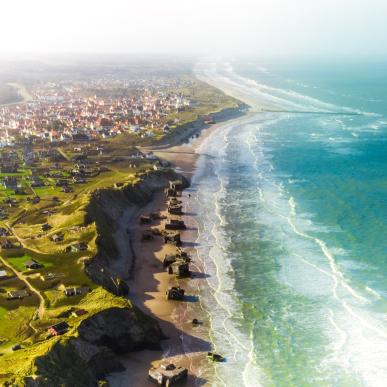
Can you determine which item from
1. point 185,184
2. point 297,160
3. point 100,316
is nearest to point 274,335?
point 100,316

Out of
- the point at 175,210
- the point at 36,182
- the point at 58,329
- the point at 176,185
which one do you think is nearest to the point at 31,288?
the point at 58,329

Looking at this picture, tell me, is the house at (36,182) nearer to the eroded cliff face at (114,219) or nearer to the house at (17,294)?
the eroded cliff face at (114,219)

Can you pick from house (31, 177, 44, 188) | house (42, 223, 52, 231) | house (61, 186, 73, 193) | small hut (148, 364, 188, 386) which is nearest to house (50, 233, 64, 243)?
house (42, 223, 52, 231)

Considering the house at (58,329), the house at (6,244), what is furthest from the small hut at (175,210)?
the house at (58,329)

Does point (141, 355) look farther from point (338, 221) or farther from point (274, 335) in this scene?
point (338, 221)

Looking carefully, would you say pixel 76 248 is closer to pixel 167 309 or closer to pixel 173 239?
pixel 173 239

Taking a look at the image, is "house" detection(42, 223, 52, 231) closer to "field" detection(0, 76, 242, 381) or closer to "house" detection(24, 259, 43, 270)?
"field" detection(0, 76, 242, 381)
